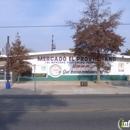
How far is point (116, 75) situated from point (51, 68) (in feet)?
28.4

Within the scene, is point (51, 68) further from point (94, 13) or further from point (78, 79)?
point (94, 13)

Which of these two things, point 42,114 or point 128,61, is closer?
point 42,114

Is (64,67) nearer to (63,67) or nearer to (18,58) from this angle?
(63,67)

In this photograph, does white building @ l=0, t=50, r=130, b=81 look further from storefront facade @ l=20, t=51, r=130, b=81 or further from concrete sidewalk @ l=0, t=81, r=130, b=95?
concrete sidewalk @ l=0, t=81, r=130, b=95

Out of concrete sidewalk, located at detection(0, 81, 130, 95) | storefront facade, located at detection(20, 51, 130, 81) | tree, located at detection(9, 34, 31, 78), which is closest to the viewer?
concrete sidewalk, located at detection(0, 81, 130, 95)

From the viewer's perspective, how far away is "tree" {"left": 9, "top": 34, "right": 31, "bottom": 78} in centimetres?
3559

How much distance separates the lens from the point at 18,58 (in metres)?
35.7

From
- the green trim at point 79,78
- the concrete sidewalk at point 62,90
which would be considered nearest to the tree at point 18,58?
the concrete sidewalk at point 62,90

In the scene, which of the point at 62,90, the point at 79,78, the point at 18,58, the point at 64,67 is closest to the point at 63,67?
the point at 64,67

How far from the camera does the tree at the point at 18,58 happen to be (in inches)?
1401

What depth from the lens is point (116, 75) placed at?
42.3 metres

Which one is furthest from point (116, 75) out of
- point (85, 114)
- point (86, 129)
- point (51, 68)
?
point (86, 129)

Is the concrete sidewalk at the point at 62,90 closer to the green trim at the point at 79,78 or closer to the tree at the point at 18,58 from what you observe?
the tree at the point at 18,58

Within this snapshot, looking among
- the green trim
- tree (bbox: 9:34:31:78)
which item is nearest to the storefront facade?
the green trim
